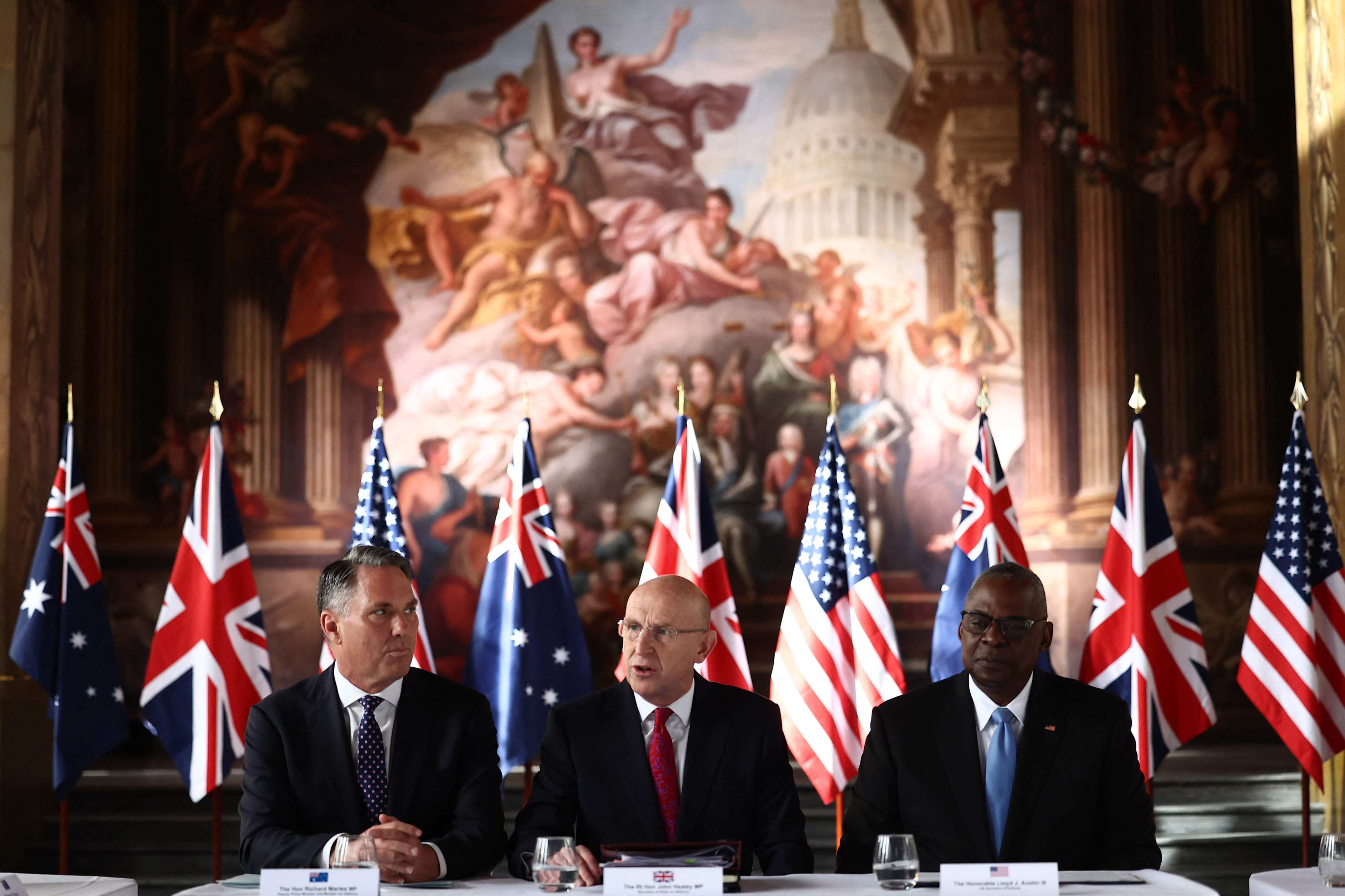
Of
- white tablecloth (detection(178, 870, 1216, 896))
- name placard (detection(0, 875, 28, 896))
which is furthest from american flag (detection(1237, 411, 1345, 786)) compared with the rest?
name placard (detection(0, 875, 28, 896))

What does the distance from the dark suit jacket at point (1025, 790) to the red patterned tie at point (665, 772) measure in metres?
0.50

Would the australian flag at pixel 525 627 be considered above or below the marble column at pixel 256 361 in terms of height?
below

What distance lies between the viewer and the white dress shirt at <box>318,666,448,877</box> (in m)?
4.09

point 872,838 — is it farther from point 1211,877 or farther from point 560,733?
point 1211,877

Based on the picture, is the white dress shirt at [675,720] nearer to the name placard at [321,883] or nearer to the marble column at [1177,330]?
the name placard at [321,883]

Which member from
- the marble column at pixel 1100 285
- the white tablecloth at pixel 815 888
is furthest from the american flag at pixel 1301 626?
the white tablecloth at pixel 815 888

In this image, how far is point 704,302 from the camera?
991cm

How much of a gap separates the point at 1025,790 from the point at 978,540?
3.13 metres

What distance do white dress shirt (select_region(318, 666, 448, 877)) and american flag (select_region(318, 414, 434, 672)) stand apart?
9.69ft

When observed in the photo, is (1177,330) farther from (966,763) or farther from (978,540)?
(966,763)

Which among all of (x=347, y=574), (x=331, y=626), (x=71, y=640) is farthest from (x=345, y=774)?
(x=71, y=640)

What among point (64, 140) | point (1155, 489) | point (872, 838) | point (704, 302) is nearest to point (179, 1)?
point (64, 140)

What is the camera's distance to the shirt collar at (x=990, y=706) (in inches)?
167

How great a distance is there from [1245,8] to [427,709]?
27.1 ft
